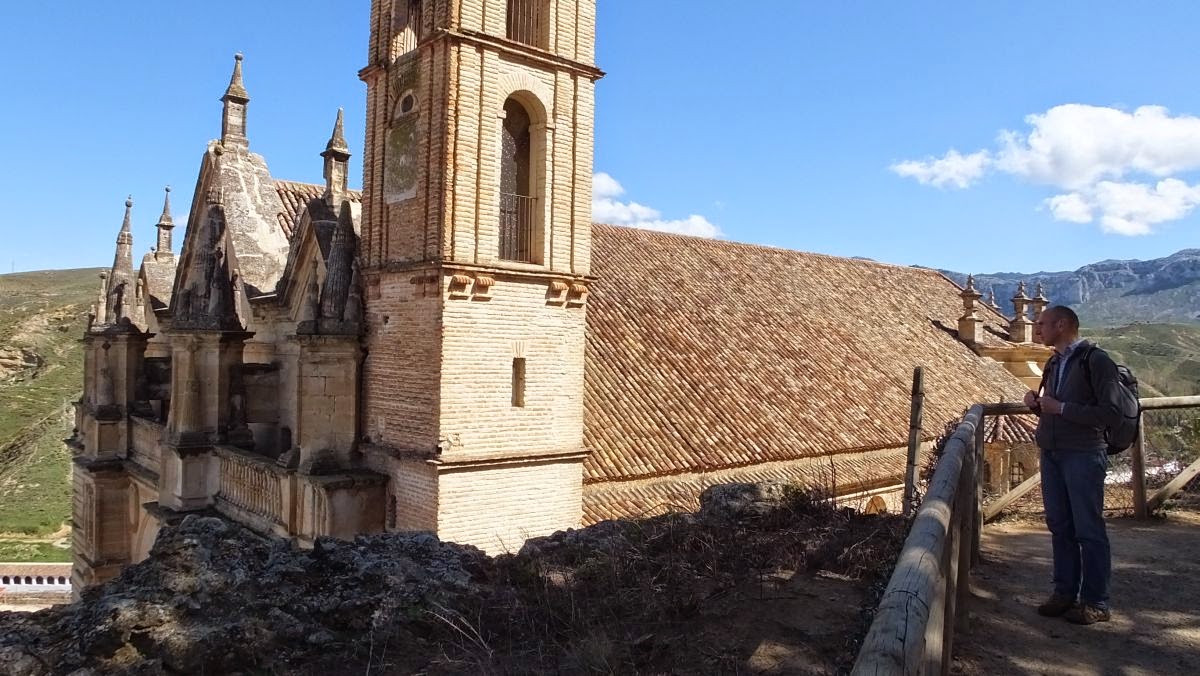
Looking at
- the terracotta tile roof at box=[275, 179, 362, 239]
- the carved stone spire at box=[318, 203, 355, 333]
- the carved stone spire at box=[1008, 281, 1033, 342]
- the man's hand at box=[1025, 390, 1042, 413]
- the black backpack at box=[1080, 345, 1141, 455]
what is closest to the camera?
the black backpack at box=[1080, 345, 1141, 455]

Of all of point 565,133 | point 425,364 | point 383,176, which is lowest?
point 425,364

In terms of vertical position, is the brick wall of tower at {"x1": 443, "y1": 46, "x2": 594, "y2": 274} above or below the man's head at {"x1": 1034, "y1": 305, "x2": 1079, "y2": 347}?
above

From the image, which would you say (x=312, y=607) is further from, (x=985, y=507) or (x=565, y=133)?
(x=565, y=133)

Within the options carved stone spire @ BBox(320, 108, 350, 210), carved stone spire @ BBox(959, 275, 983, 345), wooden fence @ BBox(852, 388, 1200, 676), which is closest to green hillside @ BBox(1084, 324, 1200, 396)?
carved stone spire @ BBox(959, 275, 983, 345)

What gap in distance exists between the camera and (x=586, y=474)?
11.9 meters

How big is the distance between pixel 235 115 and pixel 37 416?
35.8m

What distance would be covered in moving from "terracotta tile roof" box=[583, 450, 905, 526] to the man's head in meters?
5.15

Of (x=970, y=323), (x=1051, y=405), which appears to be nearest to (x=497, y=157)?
(x=1051, y=405)

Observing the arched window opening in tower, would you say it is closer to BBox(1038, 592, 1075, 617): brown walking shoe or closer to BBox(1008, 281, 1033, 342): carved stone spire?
BBox(1038, 592, 1075, 617): brown walking shoe

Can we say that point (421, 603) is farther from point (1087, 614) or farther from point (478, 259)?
point (478, 259)

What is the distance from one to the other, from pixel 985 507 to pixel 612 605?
468cm

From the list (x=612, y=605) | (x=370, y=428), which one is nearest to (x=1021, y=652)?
(x=612, y=605)

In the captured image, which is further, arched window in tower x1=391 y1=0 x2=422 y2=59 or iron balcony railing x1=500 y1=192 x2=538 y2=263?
arched window in tower x1=391 y1=0 x2=422 y2=59

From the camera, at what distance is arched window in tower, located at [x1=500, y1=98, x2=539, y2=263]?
37.8ft
